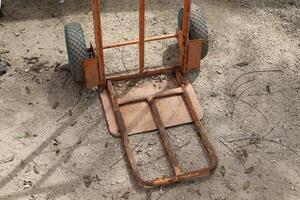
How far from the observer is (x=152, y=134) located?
4.94m

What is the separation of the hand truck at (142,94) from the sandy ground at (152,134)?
0.10m

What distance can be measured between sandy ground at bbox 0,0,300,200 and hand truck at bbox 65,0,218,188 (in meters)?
0.10

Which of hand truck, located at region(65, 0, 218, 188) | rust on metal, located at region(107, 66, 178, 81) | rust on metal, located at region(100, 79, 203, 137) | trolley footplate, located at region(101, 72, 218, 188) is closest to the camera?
trolley footplate, located at region(101, 72, 218, 188)

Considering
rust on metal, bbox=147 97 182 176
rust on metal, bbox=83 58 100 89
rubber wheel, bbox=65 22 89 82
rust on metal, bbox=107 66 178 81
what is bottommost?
rust on metal, bbox=147 97 182 176

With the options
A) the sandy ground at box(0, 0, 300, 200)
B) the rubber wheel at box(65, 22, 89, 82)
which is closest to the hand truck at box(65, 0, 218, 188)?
the rubber wheel at box(65, 22, 89, 82)

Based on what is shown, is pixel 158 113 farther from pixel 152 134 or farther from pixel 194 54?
pixel 194 54

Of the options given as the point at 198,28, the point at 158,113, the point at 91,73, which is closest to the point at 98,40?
the point at 91,73

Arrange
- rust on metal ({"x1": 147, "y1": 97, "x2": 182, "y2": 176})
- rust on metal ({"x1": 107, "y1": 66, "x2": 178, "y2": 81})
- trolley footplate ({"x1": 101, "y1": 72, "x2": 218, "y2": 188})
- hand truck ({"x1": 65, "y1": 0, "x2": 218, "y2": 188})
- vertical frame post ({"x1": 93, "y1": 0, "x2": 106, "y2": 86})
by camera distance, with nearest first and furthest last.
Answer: vertical frame post ({"x1": 93, "y1": 0, "x2": 106, "y2": 86}) → rust on metal ({"x1": 147, "y1": 97, "x2": 182, "y2": 176}) → trolley footplate ({"x1": 101, "y1": 72, "x2": 218, "y2": 188}) → hand truck ({"x1": 65, "y1": 0, "x2": 218, "y2": 188}) → rust on metal ({"x1": 107, "y1": 66, "x2": 178, "y2": 81})

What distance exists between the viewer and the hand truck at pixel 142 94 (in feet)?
15.9

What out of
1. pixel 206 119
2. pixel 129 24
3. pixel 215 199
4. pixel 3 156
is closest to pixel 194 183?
pixel 215 199

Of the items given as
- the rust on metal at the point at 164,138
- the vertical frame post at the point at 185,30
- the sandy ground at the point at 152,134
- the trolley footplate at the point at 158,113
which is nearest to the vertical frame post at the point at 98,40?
the trolley footplate at the point at 158,113

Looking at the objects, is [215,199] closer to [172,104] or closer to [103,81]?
[172,104]

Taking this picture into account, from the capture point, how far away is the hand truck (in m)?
4.86

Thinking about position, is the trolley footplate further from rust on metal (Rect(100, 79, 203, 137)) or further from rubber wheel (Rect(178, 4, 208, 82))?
rubber wheel (Rect(178, 4, 208, 82))
